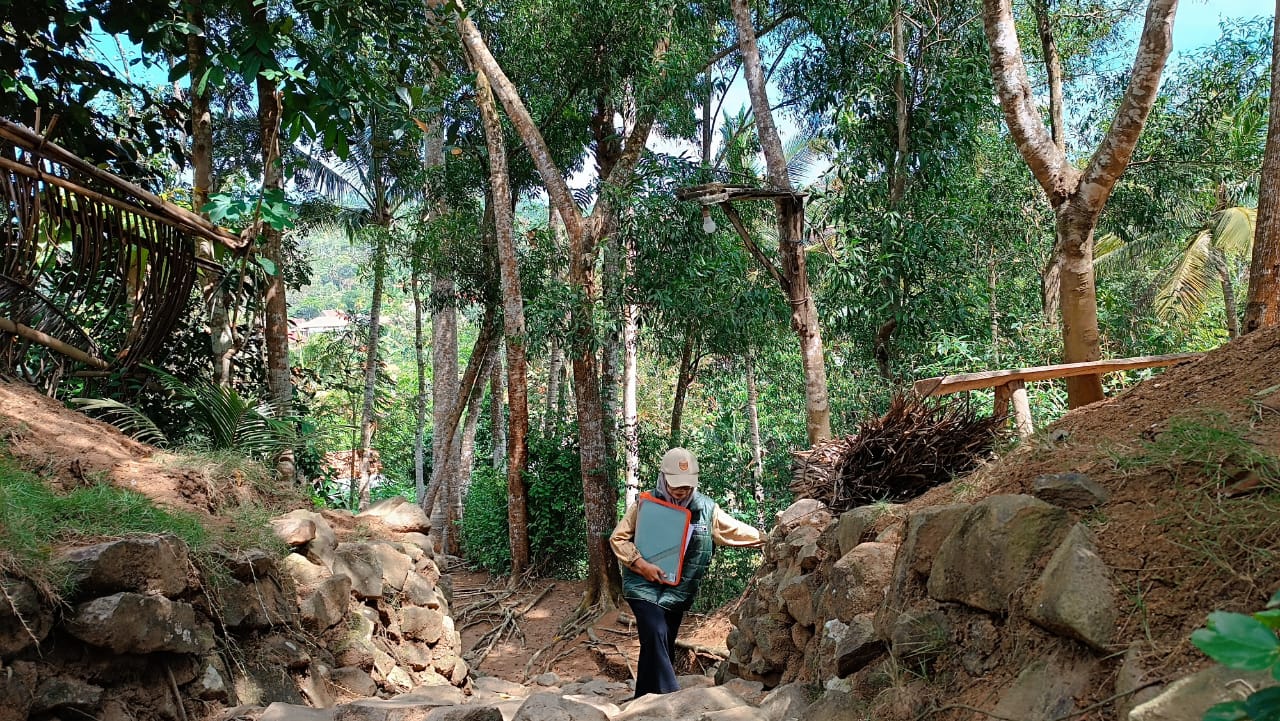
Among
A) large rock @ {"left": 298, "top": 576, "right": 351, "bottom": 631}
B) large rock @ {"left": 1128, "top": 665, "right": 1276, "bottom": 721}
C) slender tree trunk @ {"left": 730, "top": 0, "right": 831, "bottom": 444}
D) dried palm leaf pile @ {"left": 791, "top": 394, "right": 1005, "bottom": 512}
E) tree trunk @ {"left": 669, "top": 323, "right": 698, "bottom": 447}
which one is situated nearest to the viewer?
large rock @ {"left": 1128, "top": 665, "right": 1276, "bottom": 721}

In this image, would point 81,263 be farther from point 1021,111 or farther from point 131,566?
point 1021,111

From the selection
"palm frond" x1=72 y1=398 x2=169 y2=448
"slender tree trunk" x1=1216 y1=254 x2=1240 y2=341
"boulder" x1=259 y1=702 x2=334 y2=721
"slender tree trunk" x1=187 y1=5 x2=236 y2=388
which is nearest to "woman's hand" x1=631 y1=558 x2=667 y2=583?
"boulder" x1=259 y1=702 x2=334 y2=721

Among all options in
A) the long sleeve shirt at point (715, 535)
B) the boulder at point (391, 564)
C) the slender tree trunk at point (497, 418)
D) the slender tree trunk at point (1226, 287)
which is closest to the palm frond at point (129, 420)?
the boulder at point (391, 564)

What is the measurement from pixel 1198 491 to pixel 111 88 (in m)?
6.31

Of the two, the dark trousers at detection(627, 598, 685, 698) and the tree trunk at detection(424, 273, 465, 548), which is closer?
the dark trousers at detection(627, 598, 685, 698)

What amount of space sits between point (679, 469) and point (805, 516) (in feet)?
2.92

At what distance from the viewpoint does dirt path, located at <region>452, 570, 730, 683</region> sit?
9570 mm

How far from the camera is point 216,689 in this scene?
4.34 metres

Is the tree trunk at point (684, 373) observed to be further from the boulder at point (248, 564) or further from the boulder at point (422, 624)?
the boulder at point (248, 564)

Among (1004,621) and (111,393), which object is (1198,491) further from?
(111,393)

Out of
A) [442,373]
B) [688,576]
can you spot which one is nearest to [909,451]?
[688,576]

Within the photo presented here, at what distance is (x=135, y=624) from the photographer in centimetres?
386

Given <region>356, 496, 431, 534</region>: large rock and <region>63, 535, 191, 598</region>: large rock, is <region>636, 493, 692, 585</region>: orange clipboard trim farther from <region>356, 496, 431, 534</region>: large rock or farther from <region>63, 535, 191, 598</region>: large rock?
<region>356, 496, 431, 534</region>: large rock

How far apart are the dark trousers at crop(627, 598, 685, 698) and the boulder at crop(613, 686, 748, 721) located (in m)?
0.90
